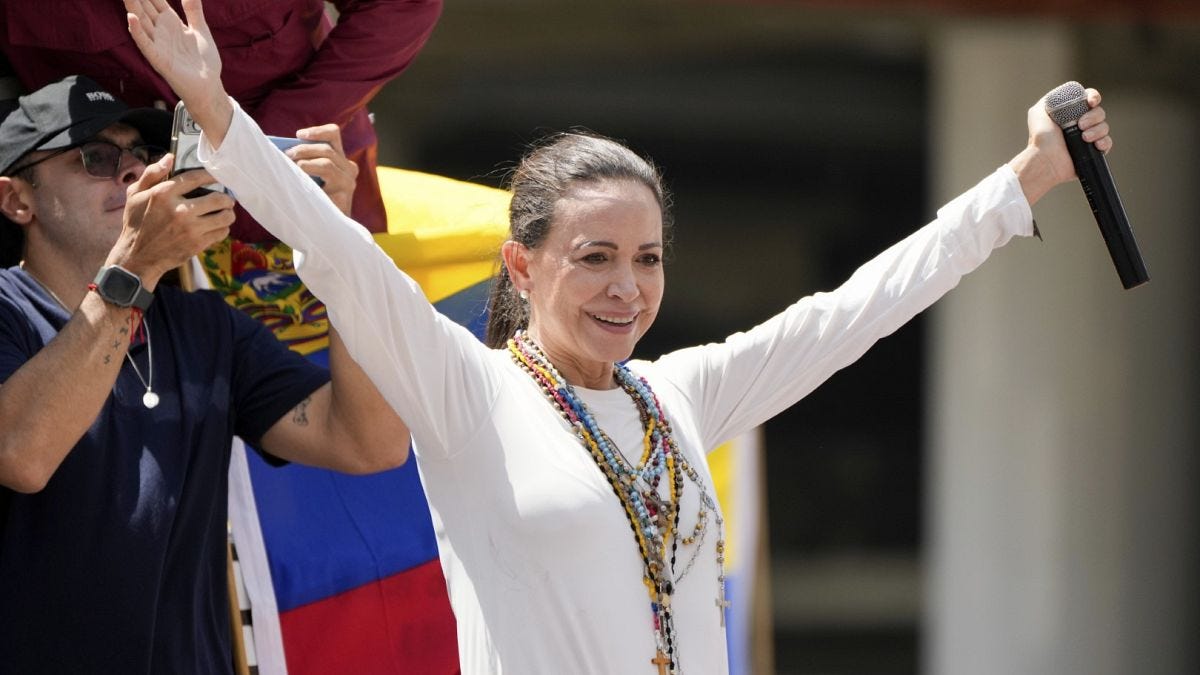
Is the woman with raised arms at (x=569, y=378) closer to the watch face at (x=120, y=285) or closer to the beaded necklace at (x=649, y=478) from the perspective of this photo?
the beaded necklace at (x=649, y=478)

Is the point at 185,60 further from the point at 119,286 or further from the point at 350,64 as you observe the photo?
the point at 350,64

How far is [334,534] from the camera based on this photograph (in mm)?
3400

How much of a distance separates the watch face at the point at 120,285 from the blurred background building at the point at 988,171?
4793 mm

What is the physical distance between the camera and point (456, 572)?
2.58 m

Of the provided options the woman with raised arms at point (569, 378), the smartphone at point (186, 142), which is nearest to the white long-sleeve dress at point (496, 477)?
the woman with raised arms at point (569, 378)

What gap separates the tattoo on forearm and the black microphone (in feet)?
4.01

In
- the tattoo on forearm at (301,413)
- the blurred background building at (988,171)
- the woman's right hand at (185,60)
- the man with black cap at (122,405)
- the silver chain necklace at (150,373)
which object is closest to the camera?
the woman's right hand at (185,60)

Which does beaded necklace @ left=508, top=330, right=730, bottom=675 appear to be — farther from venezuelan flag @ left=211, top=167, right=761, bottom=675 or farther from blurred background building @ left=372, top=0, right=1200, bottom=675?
blurred background building @ left=372, top=0, right=1200, bottom=675

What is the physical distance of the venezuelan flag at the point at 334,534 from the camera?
3273mm

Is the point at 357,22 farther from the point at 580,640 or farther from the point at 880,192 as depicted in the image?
the point at 880,192

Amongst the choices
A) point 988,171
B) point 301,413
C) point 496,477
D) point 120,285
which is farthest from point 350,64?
point 988,171

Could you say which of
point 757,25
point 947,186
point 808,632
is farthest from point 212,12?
point 808,632

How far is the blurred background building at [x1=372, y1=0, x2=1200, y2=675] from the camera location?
8.00 m

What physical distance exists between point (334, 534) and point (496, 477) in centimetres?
93
